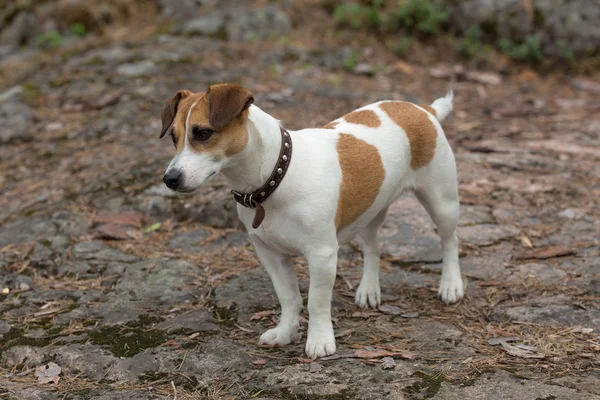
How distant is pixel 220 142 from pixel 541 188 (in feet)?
12.4

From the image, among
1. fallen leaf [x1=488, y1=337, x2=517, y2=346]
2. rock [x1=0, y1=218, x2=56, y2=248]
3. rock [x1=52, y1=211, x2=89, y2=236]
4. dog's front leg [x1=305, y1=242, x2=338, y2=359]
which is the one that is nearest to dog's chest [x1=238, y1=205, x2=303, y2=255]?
dog's front leg [x1=305, y1=242, x2=338, y2=359]

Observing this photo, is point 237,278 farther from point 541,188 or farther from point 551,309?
point 541,188

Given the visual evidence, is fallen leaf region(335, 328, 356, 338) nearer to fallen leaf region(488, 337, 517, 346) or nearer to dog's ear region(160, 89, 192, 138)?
fallen leaf region(488, 337, 517, 346)

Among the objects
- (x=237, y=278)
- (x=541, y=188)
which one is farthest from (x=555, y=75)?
(x=237, y=278)


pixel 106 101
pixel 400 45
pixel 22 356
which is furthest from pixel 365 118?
pixel 400 45

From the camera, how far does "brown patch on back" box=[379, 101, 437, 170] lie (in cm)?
427

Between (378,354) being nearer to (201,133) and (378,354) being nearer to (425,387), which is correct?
(425,387)

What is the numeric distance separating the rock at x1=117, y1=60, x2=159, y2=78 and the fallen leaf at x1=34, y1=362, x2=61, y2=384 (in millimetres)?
5513

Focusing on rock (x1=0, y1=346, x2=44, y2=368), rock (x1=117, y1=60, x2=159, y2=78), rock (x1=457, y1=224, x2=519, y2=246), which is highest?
rock (x1=117, y1=60, x2=159, y2=78)

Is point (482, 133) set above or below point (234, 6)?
below

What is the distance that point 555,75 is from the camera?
9.71 metres

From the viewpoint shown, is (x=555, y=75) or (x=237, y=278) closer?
(x=237, y=278)

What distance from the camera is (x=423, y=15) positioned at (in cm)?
991

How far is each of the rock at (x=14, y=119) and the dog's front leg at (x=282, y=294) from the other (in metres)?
4.94
